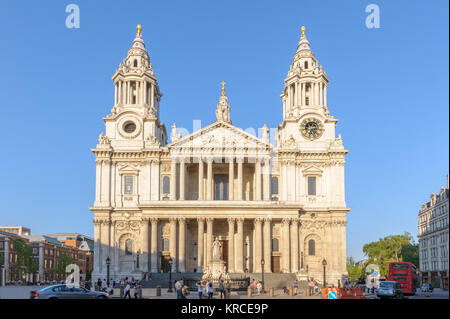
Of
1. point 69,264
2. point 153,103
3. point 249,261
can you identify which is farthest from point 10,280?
point 249,261

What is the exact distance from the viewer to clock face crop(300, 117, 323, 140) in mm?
73062

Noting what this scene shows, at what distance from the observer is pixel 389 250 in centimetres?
11269

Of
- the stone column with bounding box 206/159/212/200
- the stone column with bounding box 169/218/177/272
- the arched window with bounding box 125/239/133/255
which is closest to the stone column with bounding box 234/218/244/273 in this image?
the stone column with bounding box 206/159/212/200

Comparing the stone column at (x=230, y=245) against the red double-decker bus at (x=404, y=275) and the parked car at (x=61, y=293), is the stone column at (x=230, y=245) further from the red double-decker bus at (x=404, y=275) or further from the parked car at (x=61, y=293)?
the parked car at (x=61, y=293)

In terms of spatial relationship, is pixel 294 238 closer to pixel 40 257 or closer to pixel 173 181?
pixel 173 181

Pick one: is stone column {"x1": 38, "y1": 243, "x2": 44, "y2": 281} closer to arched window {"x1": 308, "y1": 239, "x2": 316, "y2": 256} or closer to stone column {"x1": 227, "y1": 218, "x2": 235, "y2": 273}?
stone column {"x1": 227, "y1": 218, "x2": 235, "y2": 273}

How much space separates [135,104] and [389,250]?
2576 inches

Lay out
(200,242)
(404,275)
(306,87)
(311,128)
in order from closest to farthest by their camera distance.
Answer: (404,275) < (200,242) < (311,128) < (306,87)

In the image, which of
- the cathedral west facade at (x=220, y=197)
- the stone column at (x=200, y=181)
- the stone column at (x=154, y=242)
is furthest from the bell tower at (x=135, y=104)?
the stone column at (x=154, y=242)

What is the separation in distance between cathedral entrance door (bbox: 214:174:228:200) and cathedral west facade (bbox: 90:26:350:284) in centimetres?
13

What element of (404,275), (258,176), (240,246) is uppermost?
(258,176)

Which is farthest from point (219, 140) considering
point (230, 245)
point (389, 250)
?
point (389, 250)

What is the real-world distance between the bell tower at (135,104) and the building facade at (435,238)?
148ft

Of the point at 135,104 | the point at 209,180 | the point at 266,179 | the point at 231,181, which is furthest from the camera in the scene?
the point at 135,104
